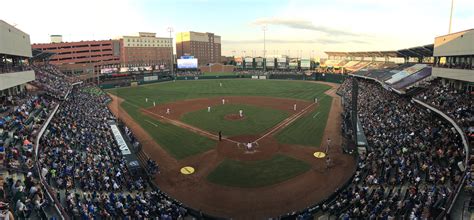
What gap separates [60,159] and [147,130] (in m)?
14.9

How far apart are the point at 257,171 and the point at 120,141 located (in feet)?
39.7

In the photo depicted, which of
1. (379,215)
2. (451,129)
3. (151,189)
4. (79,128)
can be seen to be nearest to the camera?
(379,215)

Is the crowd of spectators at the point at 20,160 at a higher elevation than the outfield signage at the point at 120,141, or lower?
higher

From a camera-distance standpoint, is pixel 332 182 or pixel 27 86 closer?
pixel 332 182

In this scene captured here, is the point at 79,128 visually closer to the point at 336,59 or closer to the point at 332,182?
the point at 332,182

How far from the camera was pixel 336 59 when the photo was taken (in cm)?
11012

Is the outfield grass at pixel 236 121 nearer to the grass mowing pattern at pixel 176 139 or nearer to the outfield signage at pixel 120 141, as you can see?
the grass mowing pattern at pixel 176 139

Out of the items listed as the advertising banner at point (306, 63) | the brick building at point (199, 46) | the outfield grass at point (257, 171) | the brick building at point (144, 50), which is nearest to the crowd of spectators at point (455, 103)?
the outfield grass at point (257, 171)

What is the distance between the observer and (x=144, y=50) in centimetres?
12312

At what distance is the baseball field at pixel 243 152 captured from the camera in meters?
17.5

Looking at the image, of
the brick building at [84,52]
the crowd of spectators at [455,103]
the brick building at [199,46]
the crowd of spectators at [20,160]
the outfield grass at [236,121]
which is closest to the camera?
the crowd of spectators at [20,160]

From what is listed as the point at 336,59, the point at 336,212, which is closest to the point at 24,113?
the point at 336,212

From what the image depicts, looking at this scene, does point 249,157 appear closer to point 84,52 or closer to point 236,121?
point 236,121

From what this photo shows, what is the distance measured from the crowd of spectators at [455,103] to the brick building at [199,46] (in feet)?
425
